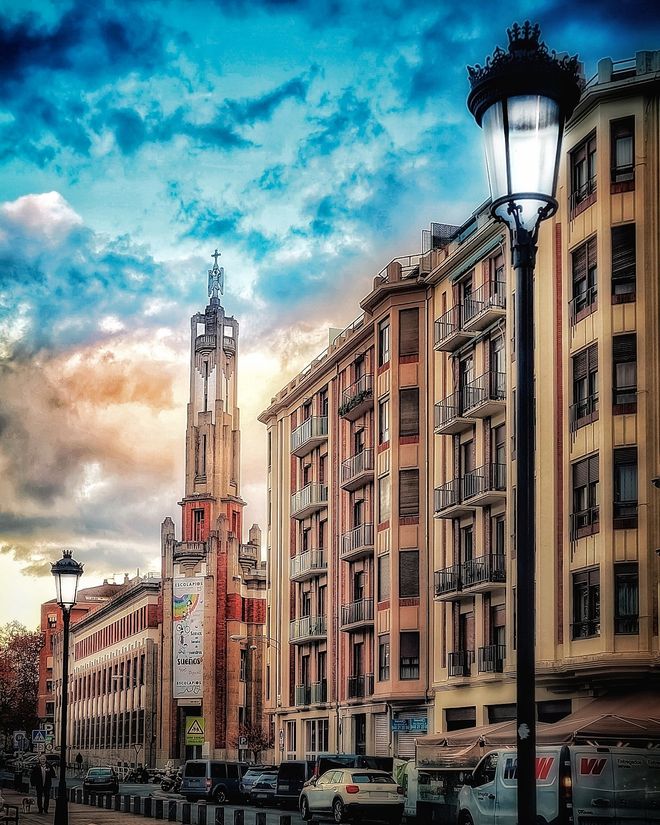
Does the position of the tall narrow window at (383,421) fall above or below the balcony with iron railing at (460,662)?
above

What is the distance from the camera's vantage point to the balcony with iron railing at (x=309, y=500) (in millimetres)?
61156

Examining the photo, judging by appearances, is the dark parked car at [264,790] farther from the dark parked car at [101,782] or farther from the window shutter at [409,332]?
the window shutter at [409,332]

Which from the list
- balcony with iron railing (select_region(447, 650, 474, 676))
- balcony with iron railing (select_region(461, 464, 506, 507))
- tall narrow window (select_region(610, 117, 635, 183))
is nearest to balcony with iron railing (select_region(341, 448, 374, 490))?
balcony with iron railing (select_region(461, 464, 506, 507))

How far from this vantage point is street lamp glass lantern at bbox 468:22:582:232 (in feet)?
24.8

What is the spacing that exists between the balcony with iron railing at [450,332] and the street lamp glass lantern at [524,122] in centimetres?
3757

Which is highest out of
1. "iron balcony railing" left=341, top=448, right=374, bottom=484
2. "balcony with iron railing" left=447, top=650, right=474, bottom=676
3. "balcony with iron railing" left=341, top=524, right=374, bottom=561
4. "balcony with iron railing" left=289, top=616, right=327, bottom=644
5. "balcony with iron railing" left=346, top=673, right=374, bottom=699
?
"iron balcony railing" left=341, top=448, right=374, bottom=484

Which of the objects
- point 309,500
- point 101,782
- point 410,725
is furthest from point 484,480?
point 101,782

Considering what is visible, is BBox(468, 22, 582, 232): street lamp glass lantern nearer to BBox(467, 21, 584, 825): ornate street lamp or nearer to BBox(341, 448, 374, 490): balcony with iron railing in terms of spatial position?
BBox(467, 21, 584, 825): ornate street lamp

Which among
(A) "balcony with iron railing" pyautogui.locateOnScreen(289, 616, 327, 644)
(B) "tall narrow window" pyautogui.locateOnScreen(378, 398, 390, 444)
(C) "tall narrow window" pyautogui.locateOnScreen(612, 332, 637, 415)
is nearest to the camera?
(C) "tall narrow window" pyautogui.locateOnScreen(612, 332, 637, 415)

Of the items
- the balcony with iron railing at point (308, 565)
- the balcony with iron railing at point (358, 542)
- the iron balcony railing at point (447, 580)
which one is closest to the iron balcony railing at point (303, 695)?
the balcony with iron railing at point (308, 565)

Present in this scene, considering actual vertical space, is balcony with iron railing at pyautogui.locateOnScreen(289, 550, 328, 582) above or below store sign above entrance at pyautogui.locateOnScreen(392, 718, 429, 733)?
above

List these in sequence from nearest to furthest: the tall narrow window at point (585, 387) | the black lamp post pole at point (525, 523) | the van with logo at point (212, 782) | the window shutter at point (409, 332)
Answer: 1. the black lamp post pole at point (525, 523)
2. the tall narrow window at point (585, 387)
3. the window shutter at point (409, 332)
4. the van with logo at point (212, 782)

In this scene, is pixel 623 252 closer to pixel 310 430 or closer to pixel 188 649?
pixel 310 430

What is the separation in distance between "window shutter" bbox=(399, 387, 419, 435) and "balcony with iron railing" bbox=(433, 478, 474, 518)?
3676 millimetres
